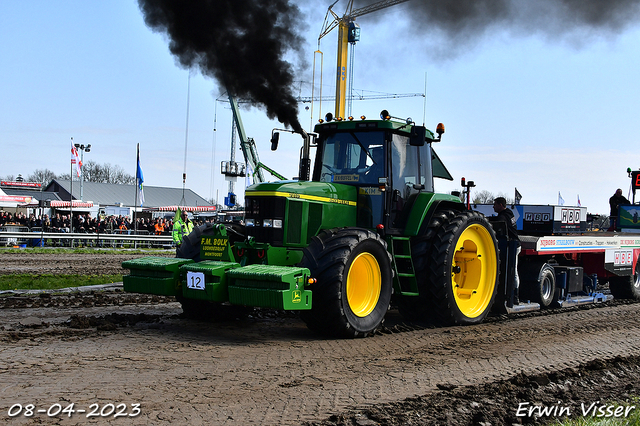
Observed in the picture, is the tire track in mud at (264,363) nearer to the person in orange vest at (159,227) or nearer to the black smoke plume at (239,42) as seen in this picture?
the black smoke plume at (239,42)

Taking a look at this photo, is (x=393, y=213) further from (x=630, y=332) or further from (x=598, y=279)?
(x=598, y=279)

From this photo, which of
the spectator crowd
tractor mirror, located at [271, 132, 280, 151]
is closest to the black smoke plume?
tractor mirror, located at [271, 132, 280, 151]

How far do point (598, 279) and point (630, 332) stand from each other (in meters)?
4.56

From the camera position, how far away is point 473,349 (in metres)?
7.07

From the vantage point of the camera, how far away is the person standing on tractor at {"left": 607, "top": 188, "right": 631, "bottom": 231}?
1528 centimetres

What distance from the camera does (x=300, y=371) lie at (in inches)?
229

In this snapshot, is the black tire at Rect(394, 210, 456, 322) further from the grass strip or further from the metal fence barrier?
the metal fence barrier

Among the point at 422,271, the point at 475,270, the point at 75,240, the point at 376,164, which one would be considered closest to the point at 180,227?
the point at 376,164

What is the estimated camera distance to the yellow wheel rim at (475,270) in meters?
9.28

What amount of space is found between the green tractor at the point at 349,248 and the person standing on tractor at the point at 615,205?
7.30 meters

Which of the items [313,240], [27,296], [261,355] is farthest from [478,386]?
[27,296]

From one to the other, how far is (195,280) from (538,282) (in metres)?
6.16

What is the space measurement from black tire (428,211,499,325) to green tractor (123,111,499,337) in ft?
0.05

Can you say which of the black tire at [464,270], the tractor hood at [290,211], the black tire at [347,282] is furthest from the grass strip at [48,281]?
the black tire at [464,270]
